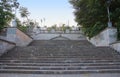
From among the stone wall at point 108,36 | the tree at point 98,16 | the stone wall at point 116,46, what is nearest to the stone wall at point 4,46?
the stone wall at point 116,46

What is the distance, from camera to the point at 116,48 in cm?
1178

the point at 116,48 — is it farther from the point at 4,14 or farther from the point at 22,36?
the point at 4,14

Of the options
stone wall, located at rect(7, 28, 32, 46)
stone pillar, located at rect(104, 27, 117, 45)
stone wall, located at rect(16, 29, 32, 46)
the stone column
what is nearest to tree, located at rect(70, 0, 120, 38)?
stone pillar, located at rect(104, 27, 117, 45)

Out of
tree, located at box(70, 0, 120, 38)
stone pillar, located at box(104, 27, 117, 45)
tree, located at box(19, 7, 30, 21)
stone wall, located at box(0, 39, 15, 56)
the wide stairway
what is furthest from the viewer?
tree, located at box(19, 7, 30, 21)

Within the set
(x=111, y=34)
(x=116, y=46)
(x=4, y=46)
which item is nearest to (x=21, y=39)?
(x=4, y=46)

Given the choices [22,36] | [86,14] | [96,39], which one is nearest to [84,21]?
[86,14]

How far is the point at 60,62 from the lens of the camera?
9836 mm

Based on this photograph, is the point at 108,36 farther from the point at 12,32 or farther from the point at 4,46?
the point at 4,46

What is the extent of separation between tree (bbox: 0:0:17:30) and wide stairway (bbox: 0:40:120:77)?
13.7 feet

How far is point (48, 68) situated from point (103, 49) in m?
4.48

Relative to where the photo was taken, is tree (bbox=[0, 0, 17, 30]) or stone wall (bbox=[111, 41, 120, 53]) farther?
tree (bbox=[0, 0, 17, 30])

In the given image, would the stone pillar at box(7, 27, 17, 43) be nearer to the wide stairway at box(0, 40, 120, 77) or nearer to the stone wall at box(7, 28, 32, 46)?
the stone wall at box(7, 28, 32, 46)

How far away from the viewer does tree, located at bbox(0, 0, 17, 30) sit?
50.6 feet

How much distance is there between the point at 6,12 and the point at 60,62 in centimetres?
847
